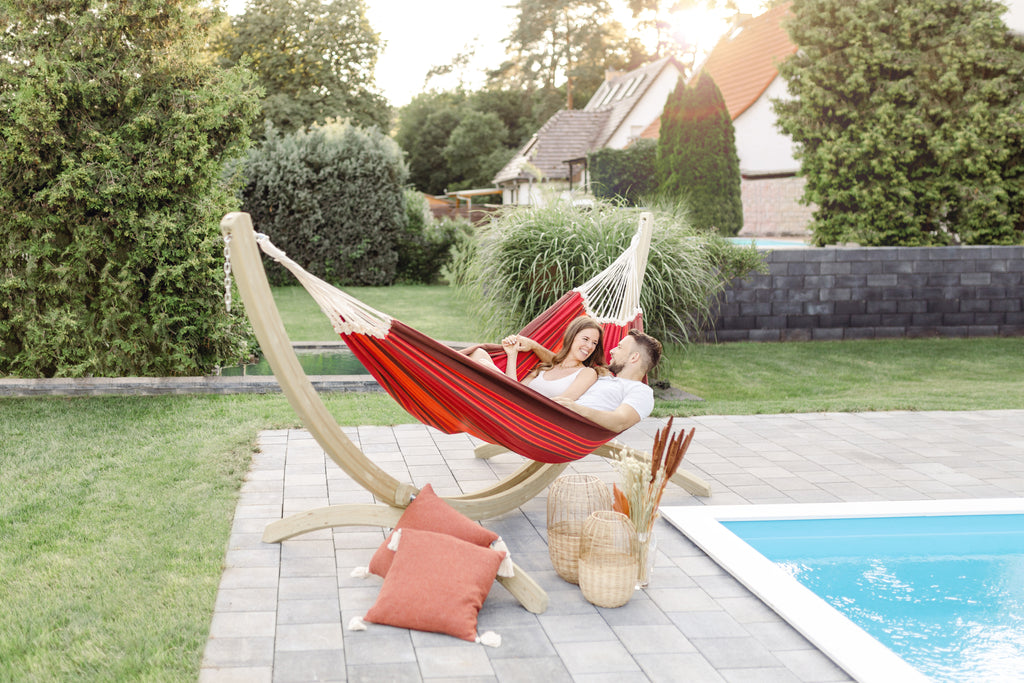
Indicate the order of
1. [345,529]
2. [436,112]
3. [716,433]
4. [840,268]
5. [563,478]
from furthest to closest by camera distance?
[436,112], [840,268], [716,433], [345,529], [563,478]

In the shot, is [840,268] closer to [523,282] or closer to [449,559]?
[523,282]

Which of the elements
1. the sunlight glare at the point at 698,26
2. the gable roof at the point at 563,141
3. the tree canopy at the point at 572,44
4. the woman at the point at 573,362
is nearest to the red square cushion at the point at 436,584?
the woman at the point at 573,362

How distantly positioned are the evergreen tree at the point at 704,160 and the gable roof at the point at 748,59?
16.9 feet

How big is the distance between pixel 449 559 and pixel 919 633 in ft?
4.85

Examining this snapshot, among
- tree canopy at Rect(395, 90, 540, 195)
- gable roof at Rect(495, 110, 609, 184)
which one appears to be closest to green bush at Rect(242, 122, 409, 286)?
gable roof at Rect(495, 110, 609, 184)

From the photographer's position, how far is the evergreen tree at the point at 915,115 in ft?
31.1

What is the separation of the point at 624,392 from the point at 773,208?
12261 mm

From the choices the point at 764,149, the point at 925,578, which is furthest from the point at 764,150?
the point at 925,578

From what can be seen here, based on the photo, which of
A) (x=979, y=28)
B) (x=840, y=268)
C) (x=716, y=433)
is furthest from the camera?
(x=979, y=28)

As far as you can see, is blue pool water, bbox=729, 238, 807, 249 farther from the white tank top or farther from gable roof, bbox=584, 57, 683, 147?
gable roof, bbox=584, 57, 683, 147

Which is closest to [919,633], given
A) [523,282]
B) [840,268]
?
[523,282]

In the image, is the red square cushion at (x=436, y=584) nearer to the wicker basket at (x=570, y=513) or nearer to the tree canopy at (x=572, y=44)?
the wicker basket at (x=570, y=513)

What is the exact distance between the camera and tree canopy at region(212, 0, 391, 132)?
21594 millimetres

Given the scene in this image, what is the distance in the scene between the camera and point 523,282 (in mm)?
5812
